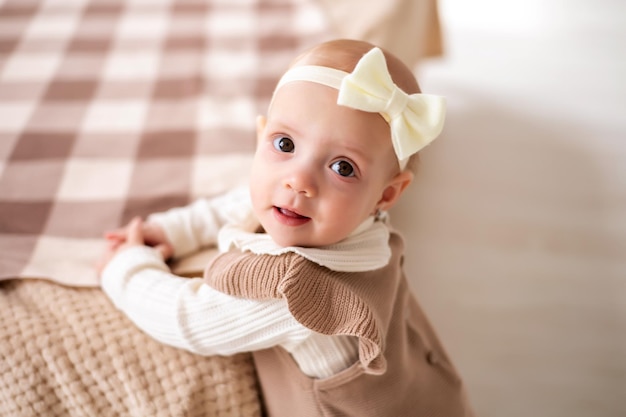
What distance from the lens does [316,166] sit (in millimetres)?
702

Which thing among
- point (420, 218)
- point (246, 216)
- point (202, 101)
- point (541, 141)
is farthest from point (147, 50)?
point (541, 141)

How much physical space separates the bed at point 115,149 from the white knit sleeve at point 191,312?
0.04m

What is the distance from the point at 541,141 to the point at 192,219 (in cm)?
135

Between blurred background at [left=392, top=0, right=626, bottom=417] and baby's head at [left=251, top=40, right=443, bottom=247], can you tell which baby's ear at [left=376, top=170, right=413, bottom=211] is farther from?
blurred background at [left=392, top=0, right=626, bottom=417]

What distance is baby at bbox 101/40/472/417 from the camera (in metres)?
0.70

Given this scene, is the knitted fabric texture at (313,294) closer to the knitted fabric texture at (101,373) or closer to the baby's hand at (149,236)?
the knitted fabric texture at (101,373)

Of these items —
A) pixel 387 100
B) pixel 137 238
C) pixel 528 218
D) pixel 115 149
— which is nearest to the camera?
pixel 387 100

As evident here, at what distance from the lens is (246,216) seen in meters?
0.90

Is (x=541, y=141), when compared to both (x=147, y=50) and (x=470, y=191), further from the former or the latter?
(x=147, y=50)

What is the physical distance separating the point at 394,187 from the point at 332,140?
156 millimetres

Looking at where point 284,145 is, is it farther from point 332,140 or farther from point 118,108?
point 118,108

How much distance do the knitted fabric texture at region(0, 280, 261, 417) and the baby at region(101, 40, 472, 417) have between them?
4 centimetres

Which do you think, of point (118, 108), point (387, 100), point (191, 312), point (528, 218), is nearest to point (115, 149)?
point (118, 108)

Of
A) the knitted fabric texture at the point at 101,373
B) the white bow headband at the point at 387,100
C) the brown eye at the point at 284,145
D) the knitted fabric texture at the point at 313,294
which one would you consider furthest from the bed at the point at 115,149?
the white bow headband at the point at 387,100
